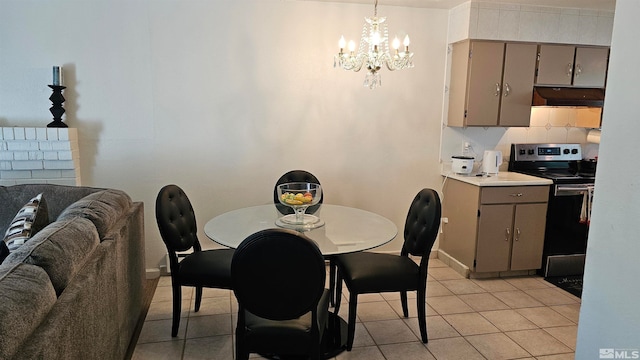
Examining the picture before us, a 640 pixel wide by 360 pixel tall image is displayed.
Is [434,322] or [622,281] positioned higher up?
[622,281]

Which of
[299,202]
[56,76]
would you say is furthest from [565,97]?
[56,76]

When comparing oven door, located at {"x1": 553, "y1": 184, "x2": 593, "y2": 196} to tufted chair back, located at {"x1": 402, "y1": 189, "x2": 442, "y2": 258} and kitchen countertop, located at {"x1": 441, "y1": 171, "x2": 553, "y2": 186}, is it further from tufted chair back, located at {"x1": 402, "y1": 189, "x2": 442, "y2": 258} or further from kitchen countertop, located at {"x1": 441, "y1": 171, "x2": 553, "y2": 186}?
tufted chair back, located at {"x1": 402, "y1": 189, "x2": 442, "y2": 258}

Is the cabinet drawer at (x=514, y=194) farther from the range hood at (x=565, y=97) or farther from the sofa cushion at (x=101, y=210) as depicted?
the sofa cushion at (x=101, y=210)

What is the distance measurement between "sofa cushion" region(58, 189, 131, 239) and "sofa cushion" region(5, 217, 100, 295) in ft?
0.68

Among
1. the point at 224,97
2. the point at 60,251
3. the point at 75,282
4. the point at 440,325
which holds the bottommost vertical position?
the point at 440,325

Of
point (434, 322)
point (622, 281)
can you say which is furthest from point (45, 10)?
point (622, 281)

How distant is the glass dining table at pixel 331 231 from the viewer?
228 centimetres

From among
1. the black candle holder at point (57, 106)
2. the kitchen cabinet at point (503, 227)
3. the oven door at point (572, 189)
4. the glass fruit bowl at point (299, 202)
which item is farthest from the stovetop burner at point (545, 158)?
the black candle holder at point (57, 106)

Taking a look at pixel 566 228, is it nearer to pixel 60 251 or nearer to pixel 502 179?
pixel 502 179

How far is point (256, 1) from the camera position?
348 cm

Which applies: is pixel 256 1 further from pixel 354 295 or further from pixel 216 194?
pixel 354 295

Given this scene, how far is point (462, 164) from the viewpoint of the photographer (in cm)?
381

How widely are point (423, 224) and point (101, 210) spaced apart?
1871 millimetres

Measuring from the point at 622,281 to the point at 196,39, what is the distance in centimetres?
326
